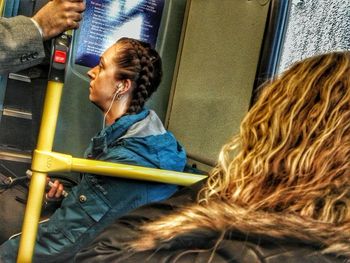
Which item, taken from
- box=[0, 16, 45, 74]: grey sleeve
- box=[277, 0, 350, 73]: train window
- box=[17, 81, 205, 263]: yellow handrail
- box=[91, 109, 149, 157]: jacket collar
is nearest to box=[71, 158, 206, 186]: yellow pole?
box=[17, 81, 205, 263]: yellow handrail

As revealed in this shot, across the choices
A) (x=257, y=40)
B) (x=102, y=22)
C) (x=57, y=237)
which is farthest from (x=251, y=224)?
(x=102, y=22)

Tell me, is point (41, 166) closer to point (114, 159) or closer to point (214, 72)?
point (114, 159)

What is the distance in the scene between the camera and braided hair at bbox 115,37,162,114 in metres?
2.29

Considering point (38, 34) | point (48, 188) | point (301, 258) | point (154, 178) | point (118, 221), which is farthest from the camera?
point (48, 188)

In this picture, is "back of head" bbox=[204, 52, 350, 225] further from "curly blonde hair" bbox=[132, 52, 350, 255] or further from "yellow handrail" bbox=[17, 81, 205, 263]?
"yellow handrail" bbox=[17, 81, 205, 263]

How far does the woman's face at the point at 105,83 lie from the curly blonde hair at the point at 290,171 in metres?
1.08

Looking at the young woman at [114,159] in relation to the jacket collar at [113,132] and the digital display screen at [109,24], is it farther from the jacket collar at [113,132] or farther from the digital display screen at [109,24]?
the digital display screen at [109,24]

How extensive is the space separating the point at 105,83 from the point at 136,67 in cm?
16

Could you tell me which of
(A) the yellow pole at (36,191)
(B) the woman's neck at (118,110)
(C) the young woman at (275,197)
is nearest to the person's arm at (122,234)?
(C) the young woman at (275,197)

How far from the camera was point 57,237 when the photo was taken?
1.88 metres

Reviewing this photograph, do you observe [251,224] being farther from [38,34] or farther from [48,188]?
[48,188]

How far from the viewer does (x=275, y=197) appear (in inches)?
40.3

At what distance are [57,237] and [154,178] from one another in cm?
42

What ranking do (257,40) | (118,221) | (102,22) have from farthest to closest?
(102,22) → (257,40) → (118,221)
